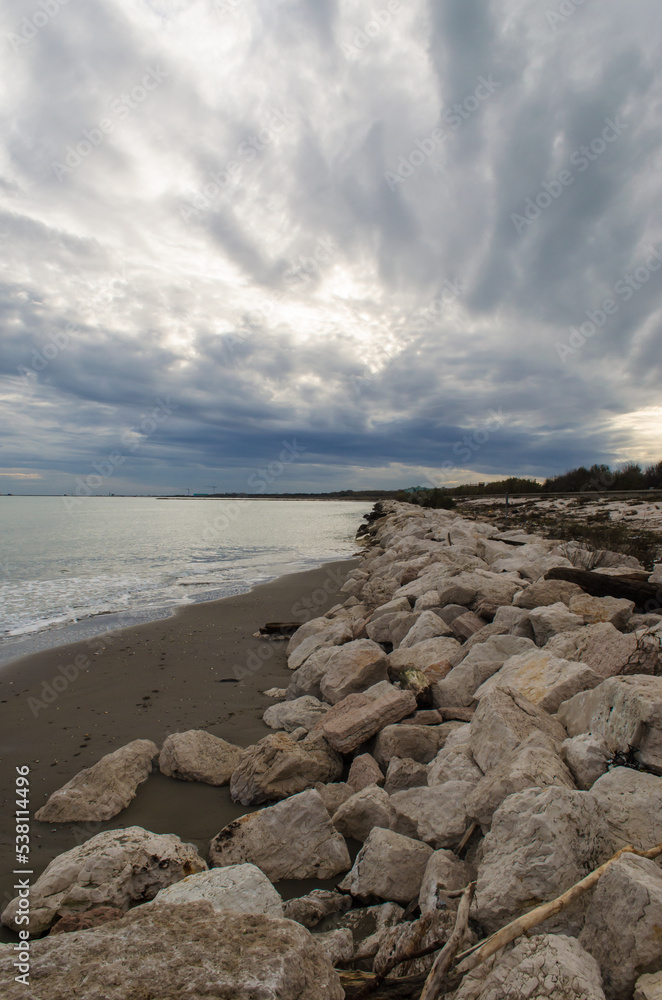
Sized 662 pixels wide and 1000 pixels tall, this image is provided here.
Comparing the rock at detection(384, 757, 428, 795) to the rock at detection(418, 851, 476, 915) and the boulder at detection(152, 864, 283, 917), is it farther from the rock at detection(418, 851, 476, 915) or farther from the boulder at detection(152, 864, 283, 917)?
the boulder at detection(152, 864, 283, 917)

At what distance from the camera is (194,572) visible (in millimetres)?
15492

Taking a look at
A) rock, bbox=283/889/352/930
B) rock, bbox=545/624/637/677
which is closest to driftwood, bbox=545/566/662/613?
rock, bbox=545/624/637/677

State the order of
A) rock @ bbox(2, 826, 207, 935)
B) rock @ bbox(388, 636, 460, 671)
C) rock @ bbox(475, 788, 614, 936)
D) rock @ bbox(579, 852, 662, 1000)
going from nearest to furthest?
rock @ bbox(579, 852, 662, 1000) < rock @ bbox(475, 788, 614, 936) < rock @ bbox(2, 826, 207, 935) < rock @ bbox(388, 636, 460, 671)

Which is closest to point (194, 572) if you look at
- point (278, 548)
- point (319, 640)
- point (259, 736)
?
point (278, 548)

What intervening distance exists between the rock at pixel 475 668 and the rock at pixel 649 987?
8.02ft

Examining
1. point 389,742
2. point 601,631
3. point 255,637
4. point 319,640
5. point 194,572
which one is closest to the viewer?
point 389,742

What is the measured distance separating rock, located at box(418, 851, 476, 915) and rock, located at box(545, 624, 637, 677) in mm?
1634

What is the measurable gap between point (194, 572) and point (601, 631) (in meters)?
13.4

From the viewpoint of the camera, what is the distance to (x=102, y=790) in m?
3.43

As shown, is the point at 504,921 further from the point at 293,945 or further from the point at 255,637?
the point at 255,637

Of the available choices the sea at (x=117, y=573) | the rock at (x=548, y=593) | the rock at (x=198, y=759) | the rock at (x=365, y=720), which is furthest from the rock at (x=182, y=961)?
the sea at (x=117, y=573)

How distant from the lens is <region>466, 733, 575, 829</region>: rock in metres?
2.17

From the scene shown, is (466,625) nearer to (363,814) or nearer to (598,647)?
(598,647)

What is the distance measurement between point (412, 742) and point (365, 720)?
16.0 inches
